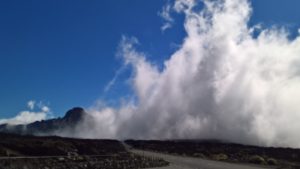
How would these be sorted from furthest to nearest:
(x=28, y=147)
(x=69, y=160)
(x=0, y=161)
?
(x=28, y=147), (x=69, y=160), (x=0, y=161)

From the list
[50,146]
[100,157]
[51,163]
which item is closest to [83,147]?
[50,146]

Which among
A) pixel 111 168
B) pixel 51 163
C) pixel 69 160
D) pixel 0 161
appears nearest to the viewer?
pixel 0 161

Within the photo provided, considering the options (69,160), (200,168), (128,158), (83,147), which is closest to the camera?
(69,160)

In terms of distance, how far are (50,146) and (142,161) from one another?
24005mm

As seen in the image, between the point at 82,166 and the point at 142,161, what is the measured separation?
443 inches

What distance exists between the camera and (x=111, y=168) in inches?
1299

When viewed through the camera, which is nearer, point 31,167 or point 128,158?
point 31,167

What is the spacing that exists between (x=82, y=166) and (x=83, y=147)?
41.7 m

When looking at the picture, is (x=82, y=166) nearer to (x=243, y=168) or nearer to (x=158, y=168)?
(x=158, y=168)

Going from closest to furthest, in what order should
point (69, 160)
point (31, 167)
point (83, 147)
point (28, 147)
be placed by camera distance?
Answer: 1. point (31, 167)
2. point (69, 160)
3. point (28, 147)
4. point (83, 147)

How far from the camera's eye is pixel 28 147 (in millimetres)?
56812

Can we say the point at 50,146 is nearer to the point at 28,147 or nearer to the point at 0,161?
the point at 28,147

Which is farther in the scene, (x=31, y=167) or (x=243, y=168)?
(x=243, y=168)

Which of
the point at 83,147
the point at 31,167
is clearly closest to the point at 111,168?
the point at 31,167
